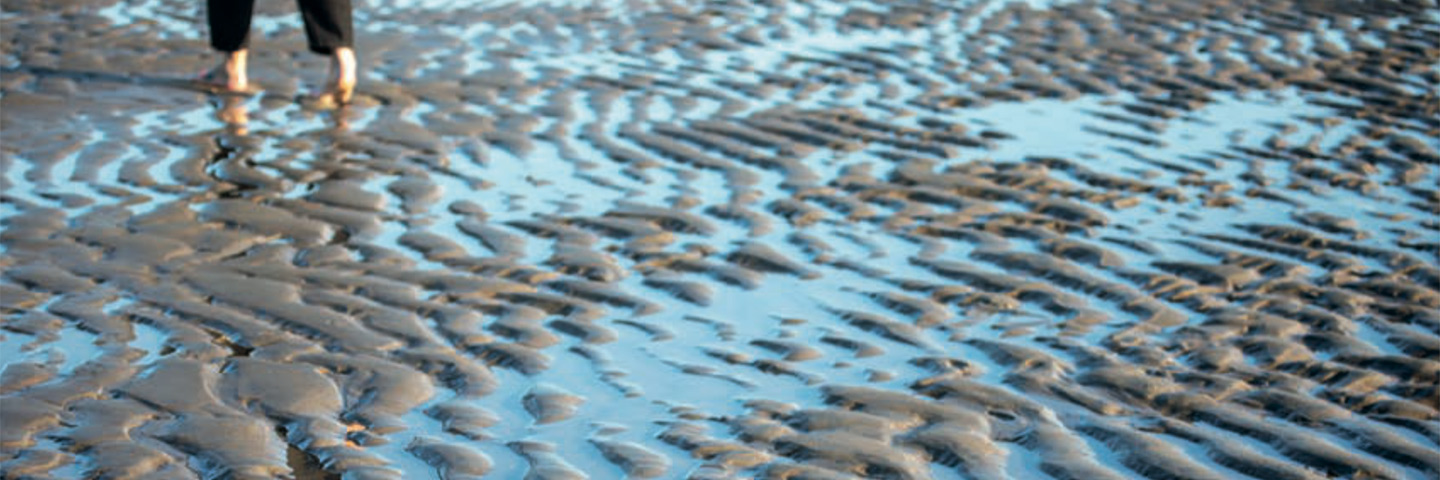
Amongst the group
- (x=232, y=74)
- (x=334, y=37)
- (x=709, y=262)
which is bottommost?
(x=232, y=74)

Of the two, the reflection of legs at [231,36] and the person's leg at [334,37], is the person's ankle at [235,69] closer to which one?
the reflection of legs at [231,36]

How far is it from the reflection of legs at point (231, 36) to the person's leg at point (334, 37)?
20 cm

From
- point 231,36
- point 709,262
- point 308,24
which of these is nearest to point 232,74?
point 231,36

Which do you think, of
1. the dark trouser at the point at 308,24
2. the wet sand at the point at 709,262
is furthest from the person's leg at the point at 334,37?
the wet sand at the point at 709,262

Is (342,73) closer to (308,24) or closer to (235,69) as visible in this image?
(308,24)

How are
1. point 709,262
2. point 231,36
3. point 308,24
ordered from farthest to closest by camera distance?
A: point 308,24 < point 231,36 < point 709,262

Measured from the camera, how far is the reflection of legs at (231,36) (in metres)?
7.00

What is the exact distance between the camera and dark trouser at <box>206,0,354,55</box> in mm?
7012

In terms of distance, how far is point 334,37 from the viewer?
707 centimetres

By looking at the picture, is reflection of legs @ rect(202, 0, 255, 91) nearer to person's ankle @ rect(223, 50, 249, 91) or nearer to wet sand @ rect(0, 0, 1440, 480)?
person's ankle @ rect(223, 50, 249, 91)

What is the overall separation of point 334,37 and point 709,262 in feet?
8.56

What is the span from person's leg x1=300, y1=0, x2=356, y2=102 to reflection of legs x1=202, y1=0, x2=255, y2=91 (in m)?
0.20

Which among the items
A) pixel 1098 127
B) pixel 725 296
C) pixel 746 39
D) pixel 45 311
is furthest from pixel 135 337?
pixel 746 39

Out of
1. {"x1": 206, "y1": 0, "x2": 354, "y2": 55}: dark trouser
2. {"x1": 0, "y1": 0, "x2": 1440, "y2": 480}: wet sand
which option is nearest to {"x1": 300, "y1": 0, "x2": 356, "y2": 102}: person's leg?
{"x1": 206, "y1": 0, "x2": 354, "y2": 55}: dark trouser
